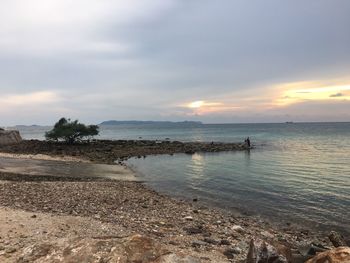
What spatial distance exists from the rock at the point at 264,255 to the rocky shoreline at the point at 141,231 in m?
0.03

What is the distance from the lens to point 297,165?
4375 centimetres

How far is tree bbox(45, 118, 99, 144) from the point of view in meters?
68.4

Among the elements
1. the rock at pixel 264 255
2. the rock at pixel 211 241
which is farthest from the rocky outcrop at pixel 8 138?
the rock at pixel 264 255

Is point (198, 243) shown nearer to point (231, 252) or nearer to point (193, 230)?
point (231, 252)

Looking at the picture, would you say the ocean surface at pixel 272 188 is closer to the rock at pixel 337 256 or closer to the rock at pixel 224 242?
the rock at pixel 224 242

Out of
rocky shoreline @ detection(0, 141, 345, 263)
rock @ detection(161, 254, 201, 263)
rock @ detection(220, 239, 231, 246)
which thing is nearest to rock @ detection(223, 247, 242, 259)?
rocky shoreline @ detection(0, 141, 345, 263)

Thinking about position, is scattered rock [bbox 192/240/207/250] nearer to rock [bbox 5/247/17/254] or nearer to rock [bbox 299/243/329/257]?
rock [bbox 299/243/329/257]

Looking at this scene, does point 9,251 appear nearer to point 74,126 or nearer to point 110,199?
point 110,199

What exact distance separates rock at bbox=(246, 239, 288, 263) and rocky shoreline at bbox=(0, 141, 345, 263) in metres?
0.03

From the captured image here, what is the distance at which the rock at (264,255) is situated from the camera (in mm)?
8273

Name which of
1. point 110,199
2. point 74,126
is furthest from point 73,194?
point 74,126

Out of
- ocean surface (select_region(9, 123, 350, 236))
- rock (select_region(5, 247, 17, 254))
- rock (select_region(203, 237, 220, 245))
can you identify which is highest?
rock (select_region(5, 247, 17, 254))

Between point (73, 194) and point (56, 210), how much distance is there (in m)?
4.54

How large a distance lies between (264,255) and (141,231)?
19.4ft
